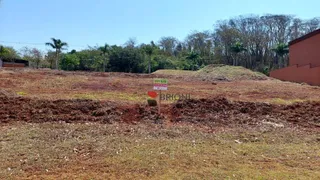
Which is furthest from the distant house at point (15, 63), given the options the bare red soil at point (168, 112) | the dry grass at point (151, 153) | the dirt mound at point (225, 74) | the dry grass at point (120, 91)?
the dry grass at point (151, 153)

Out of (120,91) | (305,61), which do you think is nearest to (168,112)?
(120,91)

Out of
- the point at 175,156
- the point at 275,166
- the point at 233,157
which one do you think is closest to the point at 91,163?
the point at 175,156

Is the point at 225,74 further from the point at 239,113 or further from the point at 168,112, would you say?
the point at 168,112

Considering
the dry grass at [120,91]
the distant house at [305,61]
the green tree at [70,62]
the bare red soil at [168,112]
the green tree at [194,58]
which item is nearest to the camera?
the bare red soil at [168,112]

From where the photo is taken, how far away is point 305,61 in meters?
23.9

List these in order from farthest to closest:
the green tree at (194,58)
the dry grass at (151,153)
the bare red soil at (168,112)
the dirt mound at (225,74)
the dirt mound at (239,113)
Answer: the green tree at (194,58) → the dirt mound at (225,74) → the dirt mound at (239,113) → the bare red soil at (168,112) → the dry grass at (151,153)

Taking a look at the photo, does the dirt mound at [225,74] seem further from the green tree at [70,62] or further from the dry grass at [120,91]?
the green tree at [70,62]

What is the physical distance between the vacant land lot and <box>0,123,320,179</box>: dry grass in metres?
0.01

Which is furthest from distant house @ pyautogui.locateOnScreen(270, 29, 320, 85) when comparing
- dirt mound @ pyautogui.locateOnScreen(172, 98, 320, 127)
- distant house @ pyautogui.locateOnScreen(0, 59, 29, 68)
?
distant house @ pyautogui.locateOnScreen(0, 59, 29, 68)

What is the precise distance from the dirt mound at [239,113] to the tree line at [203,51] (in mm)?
29760

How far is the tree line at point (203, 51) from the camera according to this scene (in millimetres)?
37656

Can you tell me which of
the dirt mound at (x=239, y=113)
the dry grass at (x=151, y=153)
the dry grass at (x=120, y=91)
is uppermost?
the dry grass at (x=120, y=91)

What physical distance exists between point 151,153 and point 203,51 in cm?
4744

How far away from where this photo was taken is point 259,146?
4418 mm
